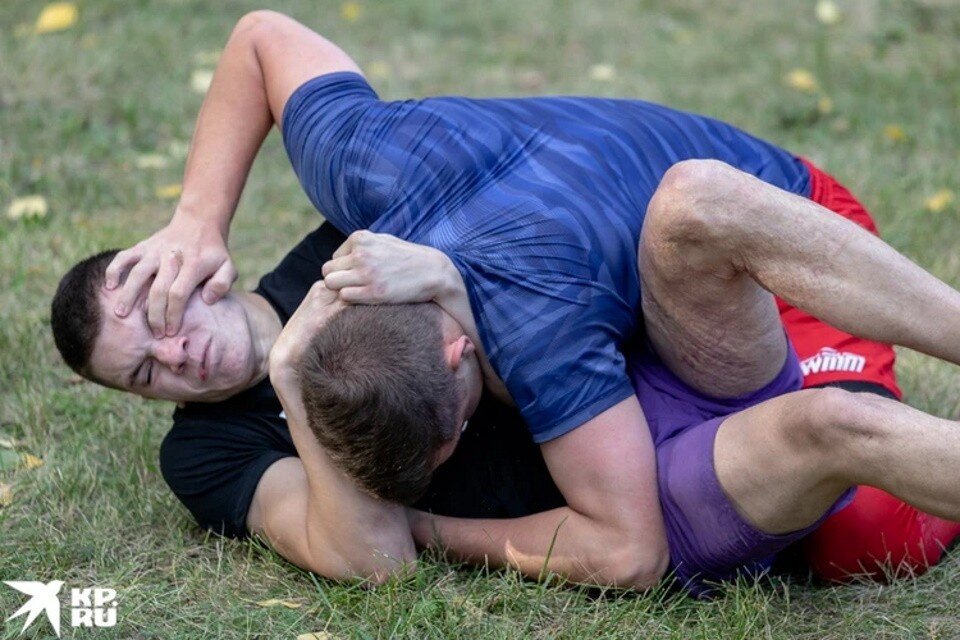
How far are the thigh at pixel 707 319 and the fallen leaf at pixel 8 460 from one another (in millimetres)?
1542

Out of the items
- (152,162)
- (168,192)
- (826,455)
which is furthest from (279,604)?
(152,162)

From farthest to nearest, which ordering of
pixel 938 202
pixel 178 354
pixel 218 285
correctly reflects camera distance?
1. pixel 938 202
2. pixel 218 285
3. pixel 178 354

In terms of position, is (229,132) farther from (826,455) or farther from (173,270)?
(826,455)

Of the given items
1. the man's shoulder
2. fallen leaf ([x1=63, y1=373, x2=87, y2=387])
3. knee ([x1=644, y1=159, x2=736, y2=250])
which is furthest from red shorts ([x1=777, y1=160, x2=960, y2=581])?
fallen leaf ([x1=63, y1=373, x2=87, y2=387])

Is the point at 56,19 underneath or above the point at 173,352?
above

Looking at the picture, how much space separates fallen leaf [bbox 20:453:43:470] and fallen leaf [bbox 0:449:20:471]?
0.01m

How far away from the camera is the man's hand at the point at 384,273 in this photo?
2.47 metres

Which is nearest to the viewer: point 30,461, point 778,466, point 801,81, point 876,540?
point 778,466

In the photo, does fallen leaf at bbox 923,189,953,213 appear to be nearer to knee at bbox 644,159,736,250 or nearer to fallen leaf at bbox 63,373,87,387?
knee at bbox 644,159,736,250

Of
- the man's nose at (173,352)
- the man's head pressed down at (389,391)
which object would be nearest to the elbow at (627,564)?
the man's head pressed down at (389,391)

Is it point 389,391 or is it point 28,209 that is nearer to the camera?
point 389,391

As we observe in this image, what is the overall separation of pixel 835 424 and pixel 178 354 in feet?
4.62

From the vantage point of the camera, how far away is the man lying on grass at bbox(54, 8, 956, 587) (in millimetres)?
2408

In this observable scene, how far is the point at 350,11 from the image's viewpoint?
250 inches
